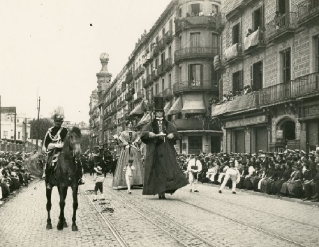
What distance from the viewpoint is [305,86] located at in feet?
74.7

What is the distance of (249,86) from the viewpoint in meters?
28.8

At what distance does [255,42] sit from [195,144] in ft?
63.9

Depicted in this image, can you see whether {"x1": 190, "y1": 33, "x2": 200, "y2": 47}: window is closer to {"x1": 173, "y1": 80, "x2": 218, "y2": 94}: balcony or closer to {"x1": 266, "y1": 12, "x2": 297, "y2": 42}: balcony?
{"x1": 173, "y1": 80, "x2": 218, "y2": 94}: balcony

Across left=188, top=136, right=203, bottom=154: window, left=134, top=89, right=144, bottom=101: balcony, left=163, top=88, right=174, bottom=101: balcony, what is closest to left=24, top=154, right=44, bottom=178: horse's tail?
left=188, top=136, right=203, bottom=154: window

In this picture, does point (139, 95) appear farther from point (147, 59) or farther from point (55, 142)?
point (55, 142)

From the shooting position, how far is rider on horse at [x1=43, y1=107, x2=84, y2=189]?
9.70 metres

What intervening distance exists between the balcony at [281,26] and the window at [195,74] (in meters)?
18.8

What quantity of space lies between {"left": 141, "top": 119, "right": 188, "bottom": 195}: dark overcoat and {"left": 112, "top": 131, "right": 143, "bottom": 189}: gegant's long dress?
13.6 ft

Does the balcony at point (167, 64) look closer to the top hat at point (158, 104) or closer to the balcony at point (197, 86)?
the balcony at point (197, 86)

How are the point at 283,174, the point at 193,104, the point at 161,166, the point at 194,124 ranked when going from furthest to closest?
the point at 194,124
the point at 193,104
the point at 283,174
the point at 161,166

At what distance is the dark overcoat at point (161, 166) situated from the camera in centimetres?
1534

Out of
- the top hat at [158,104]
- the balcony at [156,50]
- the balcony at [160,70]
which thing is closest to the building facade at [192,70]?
the balcony at [160,70]

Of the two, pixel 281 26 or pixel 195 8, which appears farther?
pixel 195 8

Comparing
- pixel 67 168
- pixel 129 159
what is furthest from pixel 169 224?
pixel 129 159
